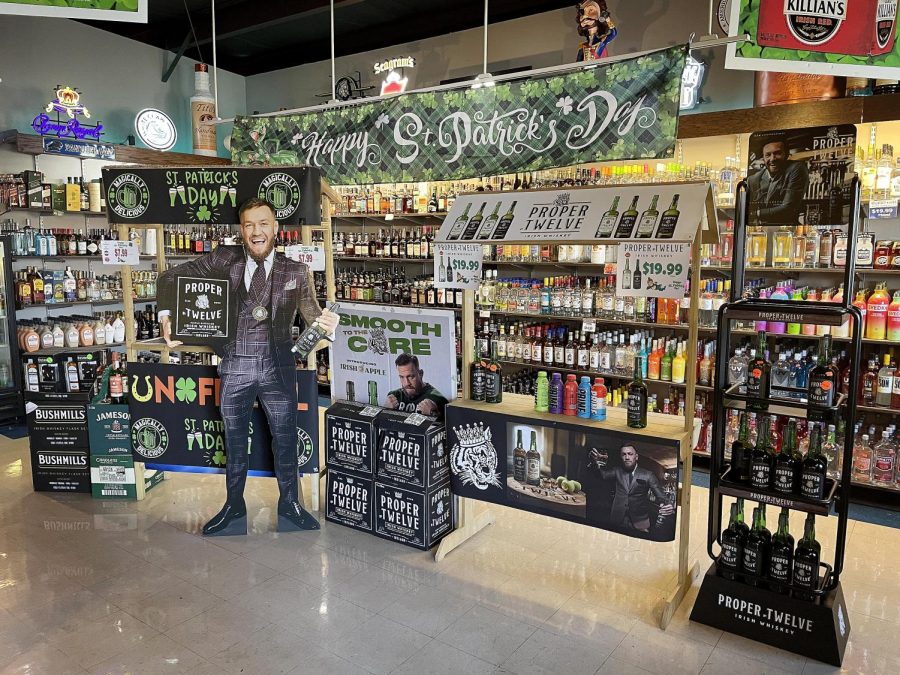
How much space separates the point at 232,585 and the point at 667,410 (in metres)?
3.69

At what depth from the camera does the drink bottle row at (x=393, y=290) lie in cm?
722

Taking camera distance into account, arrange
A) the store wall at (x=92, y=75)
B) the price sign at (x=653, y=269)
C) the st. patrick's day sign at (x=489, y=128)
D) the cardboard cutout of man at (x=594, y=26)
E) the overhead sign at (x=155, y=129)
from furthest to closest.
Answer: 1. the overhead sign at (x=155, y=129)
2. the store wall at (x=92, y=75)
3. the cardboard cutout of man at (x=594, y=26)
4. the st. patrick's day sign at (x=489, y=128)
5. the price sign at (x=653, y=269)

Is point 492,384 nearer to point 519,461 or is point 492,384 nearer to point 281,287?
point 519,461

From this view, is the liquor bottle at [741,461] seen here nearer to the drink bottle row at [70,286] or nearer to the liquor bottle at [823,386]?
the liquor bottle at [823,386]

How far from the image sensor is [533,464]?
3.60 meters

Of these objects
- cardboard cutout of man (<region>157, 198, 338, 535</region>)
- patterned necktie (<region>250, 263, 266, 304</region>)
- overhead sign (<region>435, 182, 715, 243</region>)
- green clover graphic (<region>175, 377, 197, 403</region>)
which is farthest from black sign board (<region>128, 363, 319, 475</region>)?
overhead sign (<region>435, 182, 715, 243</region>)

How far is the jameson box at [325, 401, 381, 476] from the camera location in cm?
402

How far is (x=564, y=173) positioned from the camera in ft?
20.0

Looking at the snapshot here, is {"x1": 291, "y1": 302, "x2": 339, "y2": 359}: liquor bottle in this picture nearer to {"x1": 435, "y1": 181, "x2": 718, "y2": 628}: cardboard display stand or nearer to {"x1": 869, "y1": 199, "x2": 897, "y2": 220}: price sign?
{"x1": 435, "y1": 181, "x2": 718, "y2": 628}: cardboard display stand

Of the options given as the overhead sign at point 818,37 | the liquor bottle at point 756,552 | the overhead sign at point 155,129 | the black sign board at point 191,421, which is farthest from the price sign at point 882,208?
the overhead sign at point 155,129

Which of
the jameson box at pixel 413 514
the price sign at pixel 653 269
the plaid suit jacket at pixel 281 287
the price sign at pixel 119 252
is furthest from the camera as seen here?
the price sign at pixel 119 252

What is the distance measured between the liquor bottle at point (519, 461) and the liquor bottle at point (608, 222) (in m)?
1.15

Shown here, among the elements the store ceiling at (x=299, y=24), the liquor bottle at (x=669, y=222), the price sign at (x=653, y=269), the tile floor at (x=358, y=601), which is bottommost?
the tile floor at (x=358, y=601)

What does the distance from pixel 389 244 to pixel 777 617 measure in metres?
5.55
